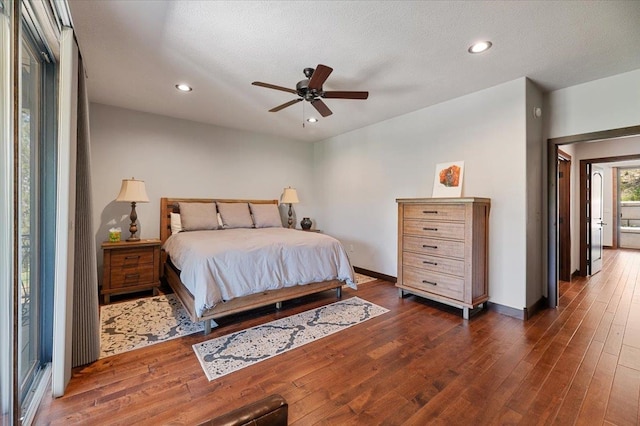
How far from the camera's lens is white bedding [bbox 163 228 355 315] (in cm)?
248

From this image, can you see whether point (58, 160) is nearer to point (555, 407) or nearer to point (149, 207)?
point (149, 207)

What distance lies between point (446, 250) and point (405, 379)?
1603 mm

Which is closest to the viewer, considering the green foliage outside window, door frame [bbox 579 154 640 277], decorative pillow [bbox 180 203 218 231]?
decorative pillow [bbox 180 203 218 231]

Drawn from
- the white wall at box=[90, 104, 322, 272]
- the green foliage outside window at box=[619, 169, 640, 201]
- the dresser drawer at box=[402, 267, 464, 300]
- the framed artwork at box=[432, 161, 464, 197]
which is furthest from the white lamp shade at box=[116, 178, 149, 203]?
the green foliage outside window at box=[619, 169, 640, 201]

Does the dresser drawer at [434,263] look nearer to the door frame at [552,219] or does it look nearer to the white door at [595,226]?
the door frame at [552,219]

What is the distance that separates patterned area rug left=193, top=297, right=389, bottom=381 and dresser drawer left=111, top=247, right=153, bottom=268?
5.87ft

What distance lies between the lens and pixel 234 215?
174 inches

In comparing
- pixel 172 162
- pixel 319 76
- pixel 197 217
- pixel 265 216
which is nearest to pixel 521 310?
pixel 319 76

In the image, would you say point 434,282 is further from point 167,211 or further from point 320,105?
point 167,211

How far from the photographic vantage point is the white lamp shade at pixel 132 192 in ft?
11.6

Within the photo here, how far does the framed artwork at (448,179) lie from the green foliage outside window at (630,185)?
29.1 feet

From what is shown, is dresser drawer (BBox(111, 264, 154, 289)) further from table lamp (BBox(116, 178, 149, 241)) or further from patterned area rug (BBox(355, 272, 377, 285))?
patterned area rug (BBox(355, 272, 377, 285))

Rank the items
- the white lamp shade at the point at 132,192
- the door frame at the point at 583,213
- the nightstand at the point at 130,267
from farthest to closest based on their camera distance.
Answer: the door frame at the point at 583,213
the white lamp shade at the point at 132,192
the nightstand at the point at 130,267

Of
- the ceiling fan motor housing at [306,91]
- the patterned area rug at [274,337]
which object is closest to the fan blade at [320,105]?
the ceiling fan motor housing at [306,91]
